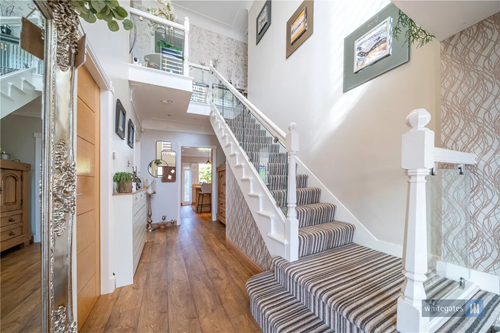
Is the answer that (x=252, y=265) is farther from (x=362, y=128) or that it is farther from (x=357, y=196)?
(x=362, y=128)

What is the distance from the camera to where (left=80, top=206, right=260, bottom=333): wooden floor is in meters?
1.54

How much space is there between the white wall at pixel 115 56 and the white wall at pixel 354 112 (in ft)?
8.04

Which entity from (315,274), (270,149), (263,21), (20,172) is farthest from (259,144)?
(263,21)

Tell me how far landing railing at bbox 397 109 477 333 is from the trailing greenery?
978 mm

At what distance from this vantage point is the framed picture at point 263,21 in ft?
12.8

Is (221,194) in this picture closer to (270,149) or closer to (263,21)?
(270,149)

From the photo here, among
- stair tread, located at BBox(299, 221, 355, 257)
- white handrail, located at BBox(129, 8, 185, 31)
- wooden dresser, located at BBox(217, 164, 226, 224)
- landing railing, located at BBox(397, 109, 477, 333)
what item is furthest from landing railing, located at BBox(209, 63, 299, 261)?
wooden dresser, located at BBox(217, 164, 226, 224)

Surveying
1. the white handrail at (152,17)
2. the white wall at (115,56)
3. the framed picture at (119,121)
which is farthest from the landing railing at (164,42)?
the framed picture at (119,121)

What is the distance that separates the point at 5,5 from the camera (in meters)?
0.61

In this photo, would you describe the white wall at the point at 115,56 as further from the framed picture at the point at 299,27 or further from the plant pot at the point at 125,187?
the framed picture at the point at 299,27

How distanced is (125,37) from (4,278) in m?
3.09

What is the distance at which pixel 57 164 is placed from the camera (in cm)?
81

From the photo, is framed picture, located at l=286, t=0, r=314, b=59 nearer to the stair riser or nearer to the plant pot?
the stair riser

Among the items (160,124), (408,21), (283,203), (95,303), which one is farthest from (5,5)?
(160,124)
